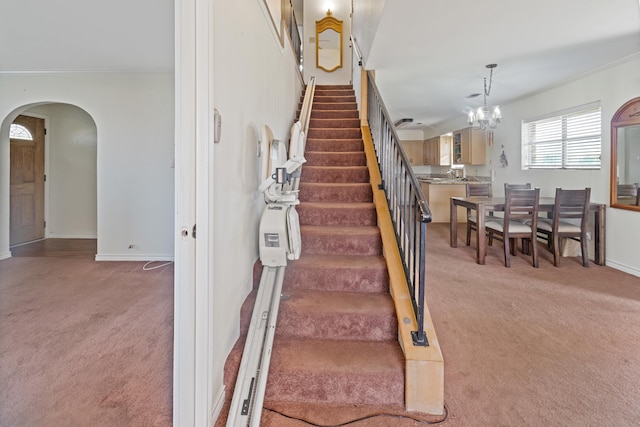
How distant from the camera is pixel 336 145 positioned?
4.10m

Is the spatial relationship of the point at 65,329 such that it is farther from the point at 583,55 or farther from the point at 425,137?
the point at 425,137

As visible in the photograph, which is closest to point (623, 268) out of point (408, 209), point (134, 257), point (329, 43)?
point (408, 209)

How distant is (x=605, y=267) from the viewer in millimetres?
3754

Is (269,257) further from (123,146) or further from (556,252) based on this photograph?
(556,252)

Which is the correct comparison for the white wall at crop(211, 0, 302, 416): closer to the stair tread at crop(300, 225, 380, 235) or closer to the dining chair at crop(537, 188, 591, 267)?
the stair tread at crop(300, 225, 380, 235)

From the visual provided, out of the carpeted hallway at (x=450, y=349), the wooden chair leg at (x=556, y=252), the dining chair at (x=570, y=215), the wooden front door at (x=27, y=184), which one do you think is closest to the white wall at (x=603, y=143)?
the dining chair at (x=570, y=215)

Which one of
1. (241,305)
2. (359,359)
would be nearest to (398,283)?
(359,359)

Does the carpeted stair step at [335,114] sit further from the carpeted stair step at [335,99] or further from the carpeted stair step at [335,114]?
the carpeted stair step at [335,99]

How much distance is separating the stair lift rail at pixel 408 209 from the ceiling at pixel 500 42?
84 cm

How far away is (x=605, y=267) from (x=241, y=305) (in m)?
4.24

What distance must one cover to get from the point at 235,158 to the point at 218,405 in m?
1.21

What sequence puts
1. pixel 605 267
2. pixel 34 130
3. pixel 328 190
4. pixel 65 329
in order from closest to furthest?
pixel 65 329, pixel 328 190, pixel 605 267, pixel 34 130

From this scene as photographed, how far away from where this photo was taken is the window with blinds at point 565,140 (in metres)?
4.06

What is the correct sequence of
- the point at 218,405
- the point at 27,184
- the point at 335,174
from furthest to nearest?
the point at 27,184 < the point at 335,174 < the point at 218,405
